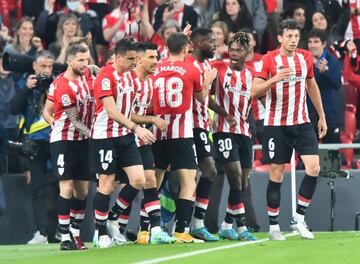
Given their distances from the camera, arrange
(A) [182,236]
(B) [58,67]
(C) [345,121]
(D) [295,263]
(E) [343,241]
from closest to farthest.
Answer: (D) [295,263] < (E) [343,241] < (A) [182,236] < (B) [58,67] < (C) [345,121]

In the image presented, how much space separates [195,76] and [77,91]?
1.39m

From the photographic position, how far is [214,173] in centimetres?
1650

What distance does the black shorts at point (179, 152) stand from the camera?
16.0 m

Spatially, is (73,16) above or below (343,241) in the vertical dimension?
above

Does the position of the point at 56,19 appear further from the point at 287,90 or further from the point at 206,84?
the point at 287,90

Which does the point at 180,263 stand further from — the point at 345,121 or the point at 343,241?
the point at 345,121

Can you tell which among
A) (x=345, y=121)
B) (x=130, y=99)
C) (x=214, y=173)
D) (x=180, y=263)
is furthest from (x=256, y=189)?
(x=180, y=263)

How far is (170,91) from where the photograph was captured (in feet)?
52.7

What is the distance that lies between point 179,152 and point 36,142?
3.66 metres

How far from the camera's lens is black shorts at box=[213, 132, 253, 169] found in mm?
16562

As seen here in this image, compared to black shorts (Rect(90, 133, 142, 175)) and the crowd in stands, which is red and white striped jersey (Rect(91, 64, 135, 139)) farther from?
the crowd in stands

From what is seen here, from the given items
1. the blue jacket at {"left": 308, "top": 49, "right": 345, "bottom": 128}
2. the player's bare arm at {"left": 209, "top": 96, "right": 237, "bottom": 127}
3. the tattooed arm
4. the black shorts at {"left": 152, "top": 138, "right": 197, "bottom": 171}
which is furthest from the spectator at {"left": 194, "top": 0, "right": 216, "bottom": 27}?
the tattooed arm

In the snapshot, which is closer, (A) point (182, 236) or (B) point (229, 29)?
Result: (A) point (182, 236)

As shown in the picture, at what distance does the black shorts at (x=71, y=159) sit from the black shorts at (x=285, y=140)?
2.11 metres
